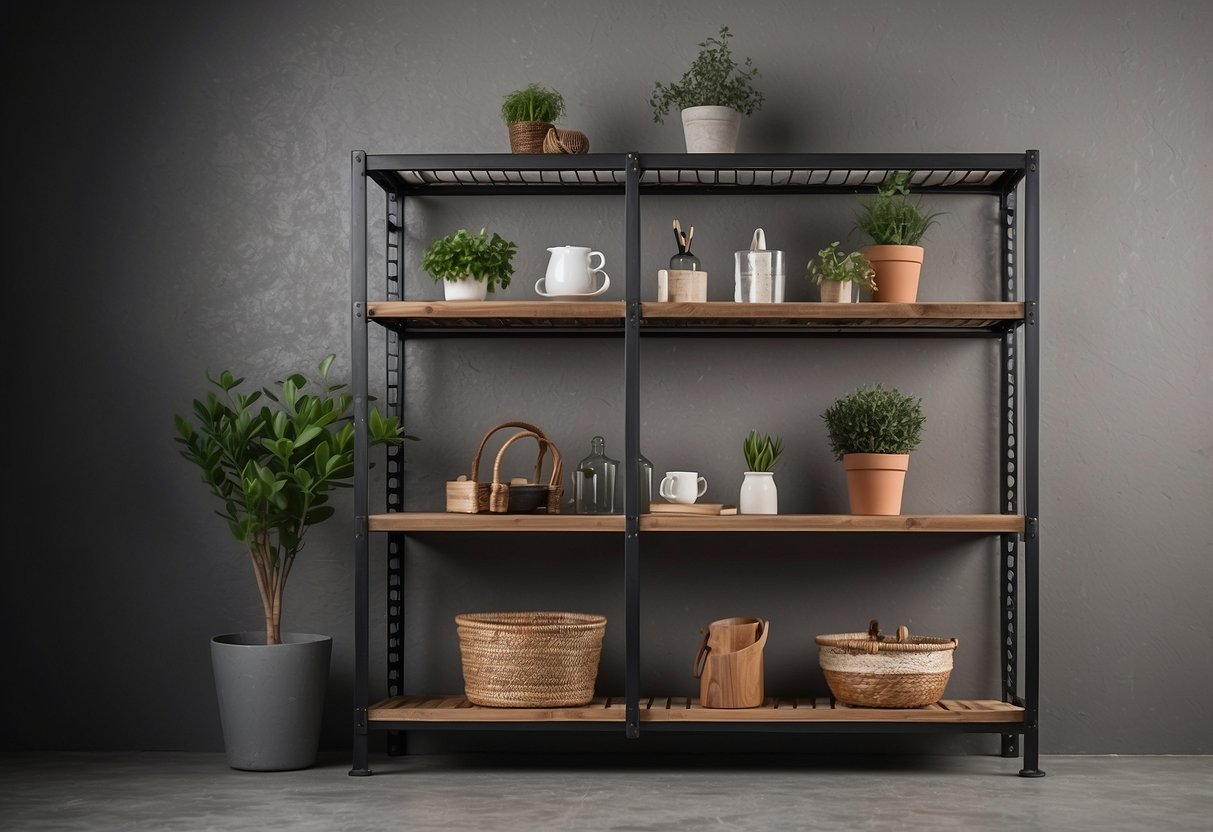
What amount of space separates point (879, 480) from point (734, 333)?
2.26ft

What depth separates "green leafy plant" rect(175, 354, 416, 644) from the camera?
368 centimetres

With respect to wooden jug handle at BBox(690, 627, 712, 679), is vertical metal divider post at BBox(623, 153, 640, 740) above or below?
above

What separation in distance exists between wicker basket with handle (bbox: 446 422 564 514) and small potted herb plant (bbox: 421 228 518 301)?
1.36ft

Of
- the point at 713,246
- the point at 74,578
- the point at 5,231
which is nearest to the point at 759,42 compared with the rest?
the point at 713,246

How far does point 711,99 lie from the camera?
12.6 ft

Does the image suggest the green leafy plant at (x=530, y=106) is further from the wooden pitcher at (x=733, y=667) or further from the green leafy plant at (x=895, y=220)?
the wooden pitcher at (x=733, y=667)

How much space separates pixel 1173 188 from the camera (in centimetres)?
401

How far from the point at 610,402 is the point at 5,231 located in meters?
2.07

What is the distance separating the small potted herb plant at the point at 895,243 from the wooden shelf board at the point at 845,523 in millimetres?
658

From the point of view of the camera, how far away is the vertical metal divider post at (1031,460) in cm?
360

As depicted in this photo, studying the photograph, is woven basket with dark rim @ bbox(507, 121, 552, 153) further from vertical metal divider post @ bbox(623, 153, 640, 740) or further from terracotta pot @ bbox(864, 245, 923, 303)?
terracotta pot @ bbox(864, 245, 923, 303)

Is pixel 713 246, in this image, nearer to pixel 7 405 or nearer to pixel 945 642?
pixel 945 642

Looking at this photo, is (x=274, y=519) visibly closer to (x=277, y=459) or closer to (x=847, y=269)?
(x=277, y=459)

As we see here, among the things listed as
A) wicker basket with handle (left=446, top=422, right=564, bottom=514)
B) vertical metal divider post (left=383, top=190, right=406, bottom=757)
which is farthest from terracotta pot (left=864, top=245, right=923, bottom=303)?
vertical metal divider post (left=383, top=190, right=406, bottom=757)
